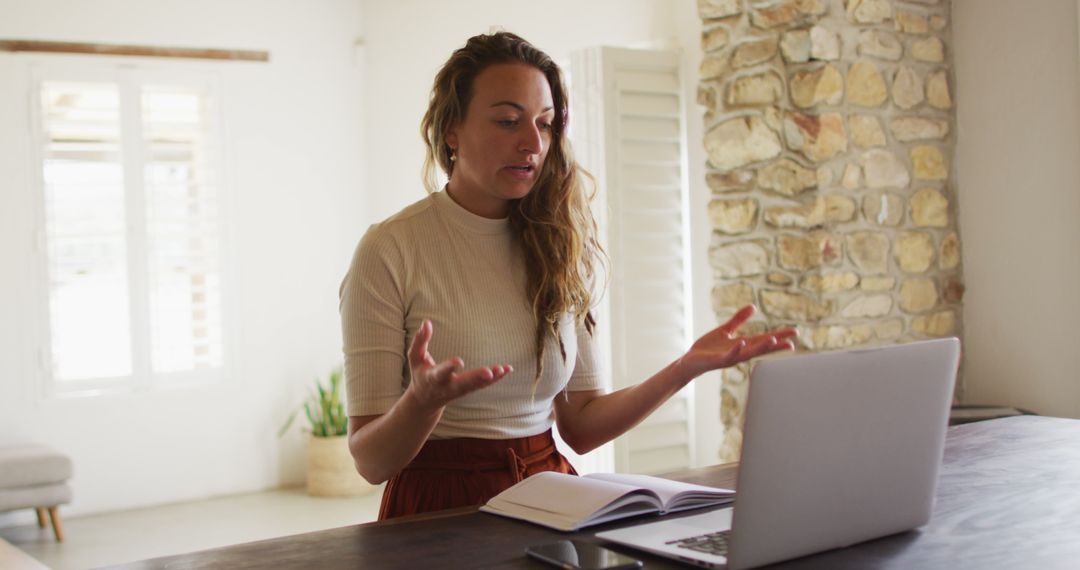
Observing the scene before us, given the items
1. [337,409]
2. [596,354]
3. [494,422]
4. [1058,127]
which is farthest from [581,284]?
[337,409]

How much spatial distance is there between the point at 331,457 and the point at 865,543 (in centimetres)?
504

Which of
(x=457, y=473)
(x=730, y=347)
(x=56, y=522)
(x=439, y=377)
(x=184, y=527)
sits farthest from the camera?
(x=184, y=527)

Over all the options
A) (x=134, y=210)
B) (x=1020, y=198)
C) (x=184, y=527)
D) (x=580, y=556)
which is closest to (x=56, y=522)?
(x=184, y=527)

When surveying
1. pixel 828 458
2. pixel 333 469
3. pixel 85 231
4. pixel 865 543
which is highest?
pixel 85 231

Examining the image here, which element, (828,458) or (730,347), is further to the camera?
(730,347)

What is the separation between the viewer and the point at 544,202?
215 centimetres

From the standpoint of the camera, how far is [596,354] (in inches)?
86.8

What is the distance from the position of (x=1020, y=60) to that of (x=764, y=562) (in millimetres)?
2844

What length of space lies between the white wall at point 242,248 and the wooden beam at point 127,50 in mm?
41

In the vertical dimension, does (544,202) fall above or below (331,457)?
above

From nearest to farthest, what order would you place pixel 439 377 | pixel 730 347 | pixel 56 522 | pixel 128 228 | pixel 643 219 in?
1. pixel 439 377
2. pixel 730 347
3. pixel 643 219
4. pixel 56 522
5. pixel 128 228

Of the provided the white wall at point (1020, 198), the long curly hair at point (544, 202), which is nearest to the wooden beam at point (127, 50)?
the white wall at point (1020, 198)

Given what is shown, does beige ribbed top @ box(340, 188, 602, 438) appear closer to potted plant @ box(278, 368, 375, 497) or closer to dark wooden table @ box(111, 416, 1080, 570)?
dark wooden table @ box(111, 416, 1080, 570)

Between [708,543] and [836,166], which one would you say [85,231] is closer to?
[836,166]
